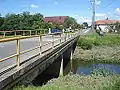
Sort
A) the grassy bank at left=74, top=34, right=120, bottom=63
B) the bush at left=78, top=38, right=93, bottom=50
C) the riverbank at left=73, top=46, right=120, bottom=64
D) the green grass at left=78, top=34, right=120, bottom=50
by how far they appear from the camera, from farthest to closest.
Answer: the green grass at left=78, top=34, right=120, bottom=50 → the bush at left=78, top=38, right=93, bottom=50 → the grassy bank at left=74, top=34, right=120, bottom=63 → the riverbank at left=73, top=46, right=120, bottom=64

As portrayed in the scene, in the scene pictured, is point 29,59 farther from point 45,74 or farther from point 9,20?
point 9,20

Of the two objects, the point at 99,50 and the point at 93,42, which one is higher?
the point at 93,42

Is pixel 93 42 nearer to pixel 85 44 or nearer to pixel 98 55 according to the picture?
pixel 85 44

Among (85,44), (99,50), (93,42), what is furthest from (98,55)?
(93,42)

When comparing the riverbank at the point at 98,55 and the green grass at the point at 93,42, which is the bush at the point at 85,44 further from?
the riverbank at the point at 98,55

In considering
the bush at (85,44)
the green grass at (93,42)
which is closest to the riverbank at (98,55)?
the bush at (85,44)

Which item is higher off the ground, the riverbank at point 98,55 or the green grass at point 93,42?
the green grass at point 93,42

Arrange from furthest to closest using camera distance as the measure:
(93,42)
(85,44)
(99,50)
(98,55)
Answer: (93,42), (85,44), (99,50), (98,55)

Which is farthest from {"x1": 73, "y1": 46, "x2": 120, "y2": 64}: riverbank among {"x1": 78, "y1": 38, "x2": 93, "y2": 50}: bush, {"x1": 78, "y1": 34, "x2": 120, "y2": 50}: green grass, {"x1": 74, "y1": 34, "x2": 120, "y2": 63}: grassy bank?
{"x1": 78, "y1": 34, "x2": 120, "y2": 50}: green grass

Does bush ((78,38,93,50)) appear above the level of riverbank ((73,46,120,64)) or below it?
above

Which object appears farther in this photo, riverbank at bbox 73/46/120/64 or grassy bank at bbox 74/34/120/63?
grassy bank at bbox 74/34/120/63

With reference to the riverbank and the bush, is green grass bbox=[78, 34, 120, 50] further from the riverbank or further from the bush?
the riverbank

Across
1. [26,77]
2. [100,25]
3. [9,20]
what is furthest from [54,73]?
[100,25]

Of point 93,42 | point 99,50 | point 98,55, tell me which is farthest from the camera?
point 93,42
